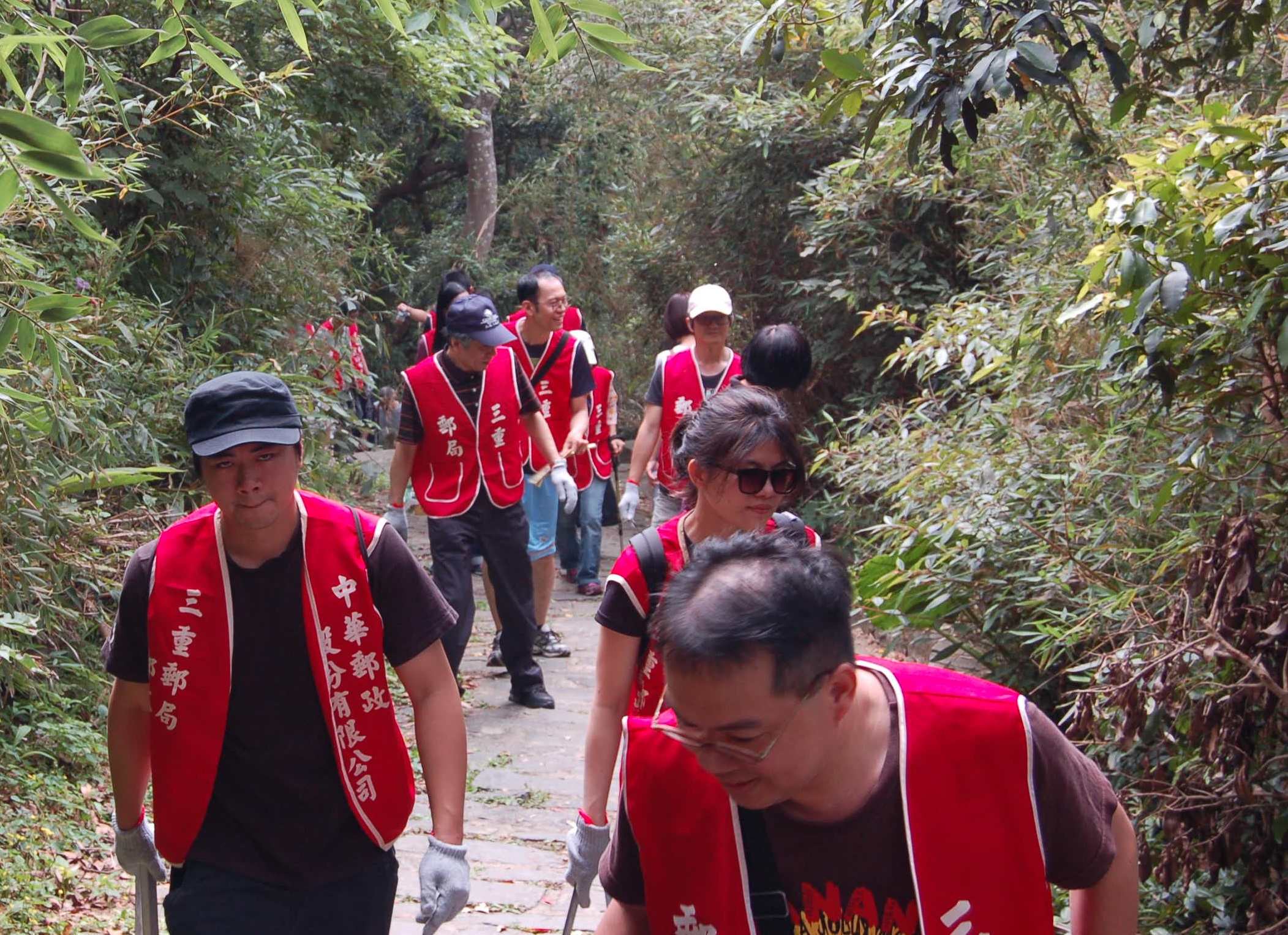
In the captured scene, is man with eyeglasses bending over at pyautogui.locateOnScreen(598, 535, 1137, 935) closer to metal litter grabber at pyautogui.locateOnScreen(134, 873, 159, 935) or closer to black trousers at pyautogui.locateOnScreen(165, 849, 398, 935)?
black trousers at pyautogui.locateOnScreen(165, 849, 398, 935)

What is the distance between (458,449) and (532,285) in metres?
1.52

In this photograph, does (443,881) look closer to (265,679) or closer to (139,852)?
(265,679)

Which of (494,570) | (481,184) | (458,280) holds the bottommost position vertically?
(494,570)

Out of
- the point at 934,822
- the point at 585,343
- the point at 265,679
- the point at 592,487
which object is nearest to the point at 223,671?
the point at 265,679

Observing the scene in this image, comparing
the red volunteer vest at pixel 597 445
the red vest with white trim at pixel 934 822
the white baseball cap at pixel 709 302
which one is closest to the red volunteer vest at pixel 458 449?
the white baseball cap at pixel 709 302

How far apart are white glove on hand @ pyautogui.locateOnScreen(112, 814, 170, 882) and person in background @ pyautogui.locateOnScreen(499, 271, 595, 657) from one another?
173 inches

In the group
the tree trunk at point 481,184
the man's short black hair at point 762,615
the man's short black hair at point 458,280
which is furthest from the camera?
the tree trunk at point 481,184

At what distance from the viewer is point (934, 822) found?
1.97m

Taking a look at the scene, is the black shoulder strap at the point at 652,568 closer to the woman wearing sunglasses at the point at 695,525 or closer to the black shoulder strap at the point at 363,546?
the woman wearing sunglasses at the point at 695,525

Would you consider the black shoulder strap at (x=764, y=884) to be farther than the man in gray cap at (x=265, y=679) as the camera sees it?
No

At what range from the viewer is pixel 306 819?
3.09 m

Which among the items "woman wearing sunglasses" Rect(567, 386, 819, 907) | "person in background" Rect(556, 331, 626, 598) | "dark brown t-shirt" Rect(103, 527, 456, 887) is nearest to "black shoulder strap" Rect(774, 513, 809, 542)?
"woman wearing sunglasses" Rect(567, 386, 819, 907)

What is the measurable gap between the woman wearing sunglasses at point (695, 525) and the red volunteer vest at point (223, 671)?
1.92 ft

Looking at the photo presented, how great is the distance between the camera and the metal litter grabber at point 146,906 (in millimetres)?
3430
